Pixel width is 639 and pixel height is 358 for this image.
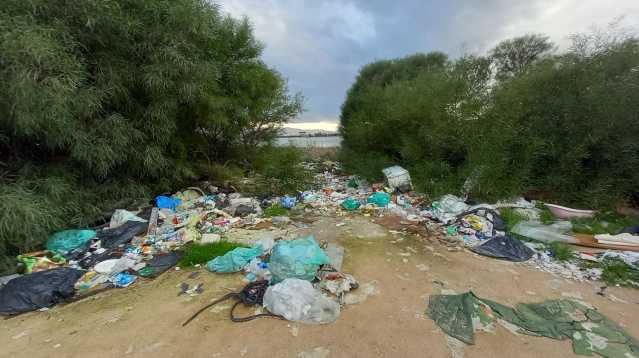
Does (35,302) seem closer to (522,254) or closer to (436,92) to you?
(522,254)

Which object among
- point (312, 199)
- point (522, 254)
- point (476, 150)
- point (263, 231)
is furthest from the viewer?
point (312, 199)

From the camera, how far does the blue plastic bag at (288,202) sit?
418cm

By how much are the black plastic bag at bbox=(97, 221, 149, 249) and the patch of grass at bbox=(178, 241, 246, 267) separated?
85cm

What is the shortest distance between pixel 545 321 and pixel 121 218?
4.41 metres

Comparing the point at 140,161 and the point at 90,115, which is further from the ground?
the point at 90,115

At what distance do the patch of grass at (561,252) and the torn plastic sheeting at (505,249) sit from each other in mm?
231

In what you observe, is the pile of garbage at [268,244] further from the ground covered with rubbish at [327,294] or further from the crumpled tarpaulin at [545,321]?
the crumpled tarpaulin at [545,321]

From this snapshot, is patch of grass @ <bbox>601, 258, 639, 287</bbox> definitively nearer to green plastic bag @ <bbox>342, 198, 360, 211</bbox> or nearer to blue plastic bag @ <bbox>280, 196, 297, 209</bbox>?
green plastic bag @ <bbox>342, 198, 360, 211</bbox>

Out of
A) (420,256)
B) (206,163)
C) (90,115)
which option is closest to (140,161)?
(90,115)

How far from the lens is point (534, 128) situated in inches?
148

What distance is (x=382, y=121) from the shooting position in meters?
5.64

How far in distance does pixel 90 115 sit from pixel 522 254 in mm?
5051

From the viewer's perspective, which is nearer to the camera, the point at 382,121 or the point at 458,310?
the point at 458,310

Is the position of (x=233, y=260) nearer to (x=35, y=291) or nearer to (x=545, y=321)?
(x=35, y=291)
